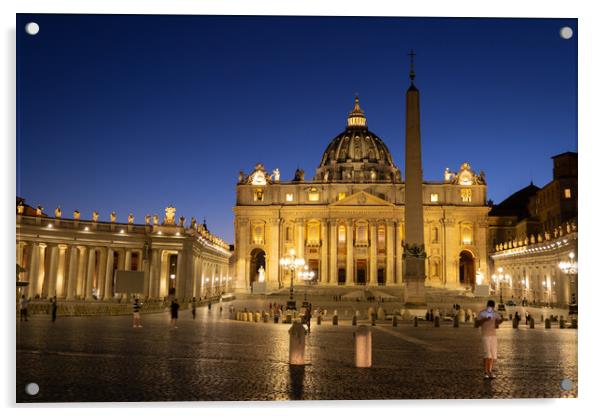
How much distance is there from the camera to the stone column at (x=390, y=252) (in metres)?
101

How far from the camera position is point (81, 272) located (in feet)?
180

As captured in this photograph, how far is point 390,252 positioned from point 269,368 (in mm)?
86084

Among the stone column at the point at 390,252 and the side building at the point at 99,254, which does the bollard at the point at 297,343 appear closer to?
the side building at the point at 99,254

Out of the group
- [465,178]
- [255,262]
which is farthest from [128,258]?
[465,178]

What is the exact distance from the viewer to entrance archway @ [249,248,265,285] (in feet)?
343

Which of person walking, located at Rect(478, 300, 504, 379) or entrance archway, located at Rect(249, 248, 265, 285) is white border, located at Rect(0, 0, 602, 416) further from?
entrance archway, located at Rect(249, 248, 265, 285)

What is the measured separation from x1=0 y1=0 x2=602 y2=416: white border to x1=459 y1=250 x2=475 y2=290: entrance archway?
9345cm

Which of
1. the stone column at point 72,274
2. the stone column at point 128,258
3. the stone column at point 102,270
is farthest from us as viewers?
the stone column at point 128,258

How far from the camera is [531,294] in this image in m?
68.3

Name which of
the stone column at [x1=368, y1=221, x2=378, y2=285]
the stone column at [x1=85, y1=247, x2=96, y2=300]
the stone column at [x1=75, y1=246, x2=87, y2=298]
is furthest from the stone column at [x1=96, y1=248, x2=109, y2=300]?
the stone column at [x1=368, y1=221, x2=378, y2=285]

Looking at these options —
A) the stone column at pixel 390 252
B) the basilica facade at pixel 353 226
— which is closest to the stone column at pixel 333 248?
the basilica facade at pixel 353 226

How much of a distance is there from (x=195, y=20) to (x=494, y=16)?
7033 mm

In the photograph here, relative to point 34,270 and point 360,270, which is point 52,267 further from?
point 360,270

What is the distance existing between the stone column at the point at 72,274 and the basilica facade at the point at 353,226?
47.8 meters
